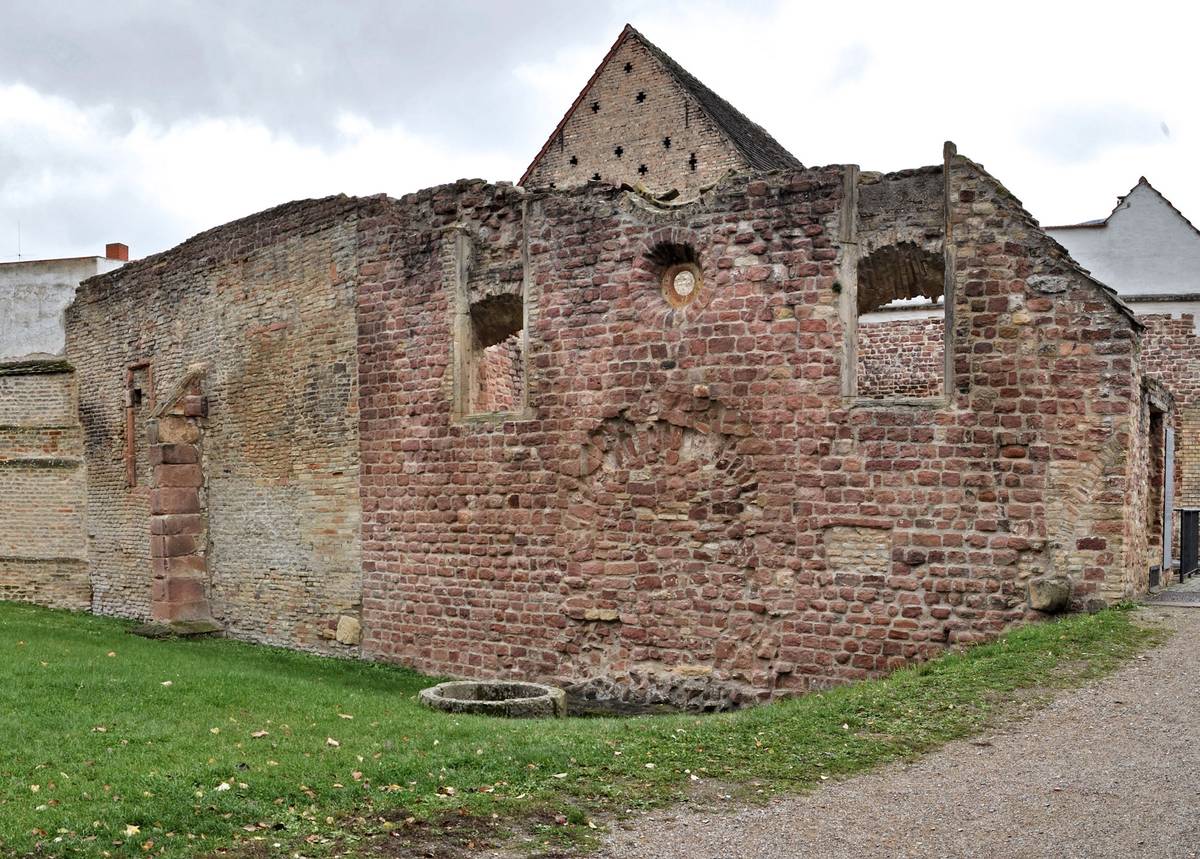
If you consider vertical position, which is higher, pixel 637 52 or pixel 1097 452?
pixel 637 52

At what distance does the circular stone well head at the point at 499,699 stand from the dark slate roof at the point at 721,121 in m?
15.8

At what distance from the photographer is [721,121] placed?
82.1ft

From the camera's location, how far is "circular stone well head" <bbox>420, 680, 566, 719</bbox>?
9.56m

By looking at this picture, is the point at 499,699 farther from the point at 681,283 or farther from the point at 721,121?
the point at 721,121

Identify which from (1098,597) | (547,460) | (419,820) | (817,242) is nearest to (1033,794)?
(419,820)

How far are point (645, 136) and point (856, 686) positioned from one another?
18539 mm

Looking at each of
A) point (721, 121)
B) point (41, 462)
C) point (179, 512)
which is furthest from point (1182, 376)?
point (41, 462)

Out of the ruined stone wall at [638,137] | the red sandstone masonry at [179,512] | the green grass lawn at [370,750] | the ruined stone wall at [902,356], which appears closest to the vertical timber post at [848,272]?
the green grass lawn at [370,750]

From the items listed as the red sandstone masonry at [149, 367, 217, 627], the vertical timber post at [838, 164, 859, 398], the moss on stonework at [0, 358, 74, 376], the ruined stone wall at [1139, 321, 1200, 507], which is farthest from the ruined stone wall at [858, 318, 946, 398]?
the moss on stonework at [0, 358, 74, 376]

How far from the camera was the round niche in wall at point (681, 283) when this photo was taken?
428 inches

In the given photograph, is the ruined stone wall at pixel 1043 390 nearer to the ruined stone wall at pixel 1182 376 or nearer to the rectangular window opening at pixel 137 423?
the ruined stone wall at pixel 1182 376

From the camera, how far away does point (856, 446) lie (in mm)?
9906

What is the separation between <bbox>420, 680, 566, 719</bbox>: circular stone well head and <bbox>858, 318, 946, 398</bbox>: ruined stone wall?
27.1 feet

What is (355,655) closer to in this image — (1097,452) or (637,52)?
(1097,452)
